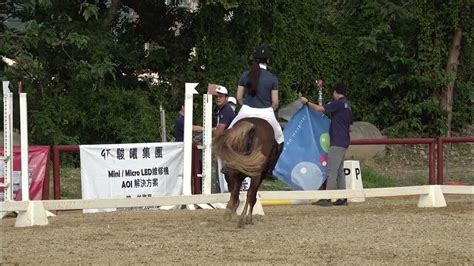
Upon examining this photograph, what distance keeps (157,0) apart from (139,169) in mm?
10023

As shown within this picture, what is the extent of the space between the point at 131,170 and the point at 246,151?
368 centimetres

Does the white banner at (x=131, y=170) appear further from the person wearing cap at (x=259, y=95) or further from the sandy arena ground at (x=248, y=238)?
the person wearing cap at (x=259, y=95)

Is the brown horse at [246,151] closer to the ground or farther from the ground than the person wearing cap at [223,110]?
closer to the ground

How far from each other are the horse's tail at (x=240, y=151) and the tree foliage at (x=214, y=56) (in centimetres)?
888

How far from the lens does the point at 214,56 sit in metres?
22.8

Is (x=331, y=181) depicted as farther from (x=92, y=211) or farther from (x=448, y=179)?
(x=448, y=179)

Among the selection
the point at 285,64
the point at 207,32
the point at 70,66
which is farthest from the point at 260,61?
the point at 285,64

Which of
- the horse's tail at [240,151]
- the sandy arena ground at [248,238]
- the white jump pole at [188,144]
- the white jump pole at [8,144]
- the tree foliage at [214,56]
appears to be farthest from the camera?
the tree foliage at [214,56]

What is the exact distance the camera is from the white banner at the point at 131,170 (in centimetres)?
1363

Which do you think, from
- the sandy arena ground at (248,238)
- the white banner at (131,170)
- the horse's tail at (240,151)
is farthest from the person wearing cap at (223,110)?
the horse's tail at (240,151)

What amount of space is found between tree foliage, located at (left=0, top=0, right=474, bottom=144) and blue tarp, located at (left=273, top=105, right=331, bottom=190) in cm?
550

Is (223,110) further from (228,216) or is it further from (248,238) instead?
(248,238)

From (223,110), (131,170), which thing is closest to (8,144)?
(131,170)

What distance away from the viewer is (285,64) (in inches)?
997
